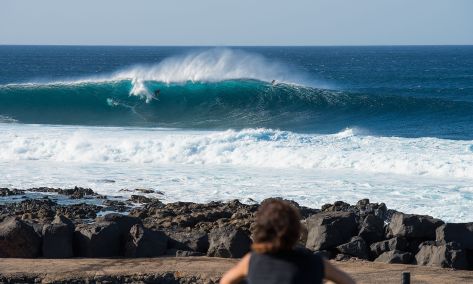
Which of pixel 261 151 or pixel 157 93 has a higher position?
pixel 157 93

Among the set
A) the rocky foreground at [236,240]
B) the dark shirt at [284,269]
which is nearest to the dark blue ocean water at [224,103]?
the rocky foreground at [236,240]

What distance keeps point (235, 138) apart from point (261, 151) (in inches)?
58.5

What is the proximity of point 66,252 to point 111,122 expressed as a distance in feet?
66.5

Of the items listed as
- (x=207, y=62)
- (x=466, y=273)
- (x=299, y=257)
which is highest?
(x=207, y=62)

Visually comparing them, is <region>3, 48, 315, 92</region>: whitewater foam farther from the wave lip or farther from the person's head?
the person's head

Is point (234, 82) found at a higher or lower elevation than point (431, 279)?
higher

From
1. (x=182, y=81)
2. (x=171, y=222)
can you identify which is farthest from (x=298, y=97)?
(x=171, y=222)

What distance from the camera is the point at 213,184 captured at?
53.2 ft

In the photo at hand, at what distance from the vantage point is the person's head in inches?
149

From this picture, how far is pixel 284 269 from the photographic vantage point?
12.6 ft

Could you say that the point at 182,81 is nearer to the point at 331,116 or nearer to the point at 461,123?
the point at 331,116

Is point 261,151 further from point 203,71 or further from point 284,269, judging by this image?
point 284,269

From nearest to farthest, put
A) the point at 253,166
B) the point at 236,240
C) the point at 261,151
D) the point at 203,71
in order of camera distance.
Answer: the point at 236,240, the point at 253,166, the point at 261,151, the point at 203,71

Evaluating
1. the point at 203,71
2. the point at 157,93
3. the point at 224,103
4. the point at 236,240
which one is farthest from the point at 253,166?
the point at 203,71
